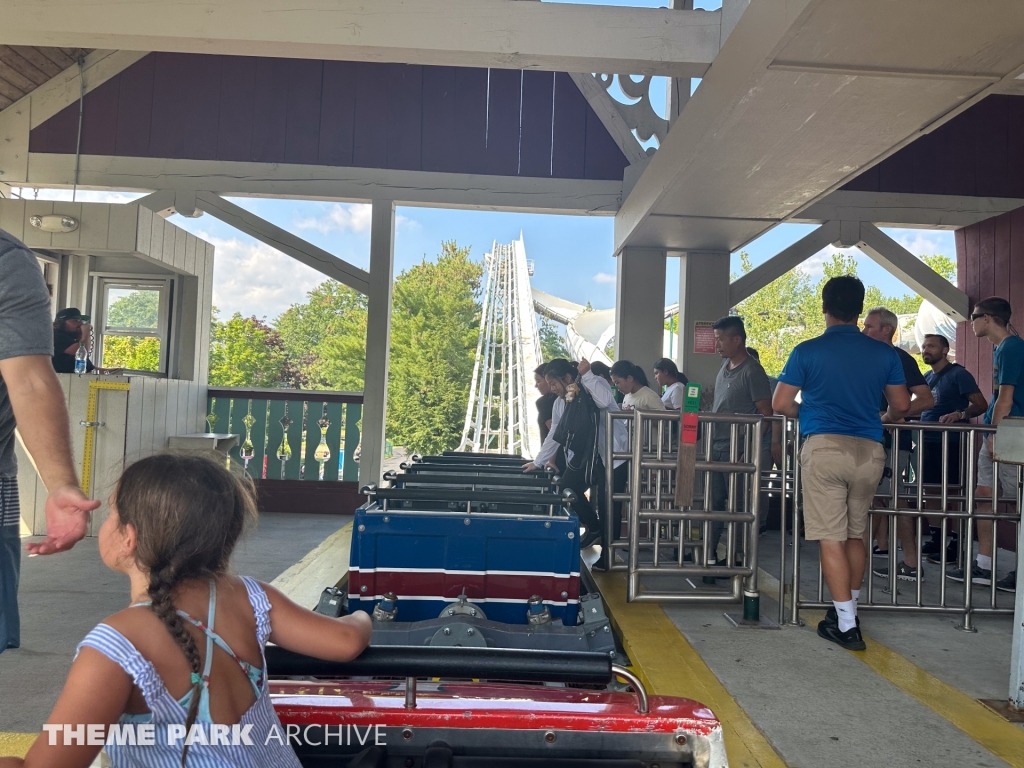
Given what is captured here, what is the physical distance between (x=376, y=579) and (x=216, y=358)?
54.6 metres

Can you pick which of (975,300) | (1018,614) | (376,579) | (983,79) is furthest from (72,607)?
(975,300)

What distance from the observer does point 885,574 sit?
217 inches

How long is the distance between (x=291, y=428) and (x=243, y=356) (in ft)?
161

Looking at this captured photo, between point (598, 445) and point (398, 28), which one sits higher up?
point (398, 28)

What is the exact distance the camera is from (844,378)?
3877 mm

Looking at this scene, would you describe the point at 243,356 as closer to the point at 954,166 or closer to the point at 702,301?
the point at 702,301

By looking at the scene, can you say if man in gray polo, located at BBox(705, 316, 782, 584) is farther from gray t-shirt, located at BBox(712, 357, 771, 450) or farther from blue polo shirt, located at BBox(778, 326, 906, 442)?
blue polo shirt, located at BBox(778, 326, 906, 442)

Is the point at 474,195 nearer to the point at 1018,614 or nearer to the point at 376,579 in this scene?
the point at 376,579

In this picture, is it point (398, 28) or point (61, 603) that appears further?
point (398, 28)

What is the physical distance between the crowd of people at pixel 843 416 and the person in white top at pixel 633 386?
0.4 inches

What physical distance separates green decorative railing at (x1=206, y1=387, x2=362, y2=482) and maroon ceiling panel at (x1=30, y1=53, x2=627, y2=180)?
8.41ft

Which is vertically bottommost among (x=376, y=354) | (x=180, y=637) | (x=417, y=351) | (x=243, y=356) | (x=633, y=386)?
(x=180, y=637)

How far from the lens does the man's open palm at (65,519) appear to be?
1552mm

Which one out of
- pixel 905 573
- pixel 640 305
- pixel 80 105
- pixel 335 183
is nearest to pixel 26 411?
pixel 905 573
